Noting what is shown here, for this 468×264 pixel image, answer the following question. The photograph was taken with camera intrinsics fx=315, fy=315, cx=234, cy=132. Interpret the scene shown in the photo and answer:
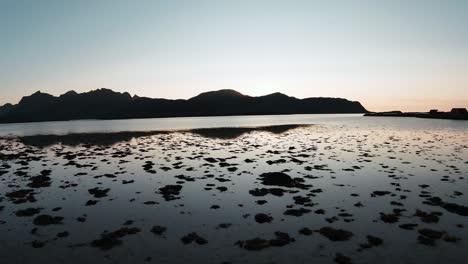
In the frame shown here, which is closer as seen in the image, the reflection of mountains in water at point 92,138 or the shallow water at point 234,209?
the shallow water at point 234,209

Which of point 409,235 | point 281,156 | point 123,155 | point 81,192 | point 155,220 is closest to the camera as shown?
point 409,235

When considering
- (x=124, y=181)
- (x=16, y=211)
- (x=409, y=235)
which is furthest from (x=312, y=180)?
(x=16, y=211)

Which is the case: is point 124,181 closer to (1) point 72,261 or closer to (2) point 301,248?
(1) point 72,261

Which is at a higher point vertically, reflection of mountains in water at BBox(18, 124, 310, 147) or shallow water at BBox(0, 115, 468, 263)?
shallow water at BBox(0, 115, 468, 263)

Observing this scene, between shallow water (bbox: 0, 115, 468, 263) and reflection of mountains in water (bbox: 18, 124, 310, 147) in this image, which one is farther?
reflection of mountains in water (bbox: 18, 124, 310, 147)

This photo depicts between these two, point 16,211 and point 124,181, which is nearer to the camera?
point 16,211

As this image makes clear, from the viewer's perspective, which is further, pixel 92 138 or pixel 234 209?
pixel 92 138

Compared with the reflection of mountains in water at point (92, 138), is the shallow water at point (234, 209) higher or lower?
higher

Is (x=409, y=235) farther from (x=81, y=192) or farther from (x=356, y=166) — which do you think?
(x=81, y=192)

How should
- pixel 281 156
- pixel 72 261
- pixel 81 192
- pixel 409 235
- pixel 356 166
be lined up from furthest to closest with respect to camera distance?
pixel 281 156, pixel 356 166, pixel 81 192, pixel 409 235, pixel 72 261

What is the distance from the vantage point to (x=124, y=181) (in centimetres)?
2347

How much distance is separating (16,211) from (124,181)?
7535mm

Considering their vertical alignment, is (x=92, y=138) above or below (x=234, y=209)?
below

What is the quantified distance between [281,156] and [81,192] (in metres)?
20.7
